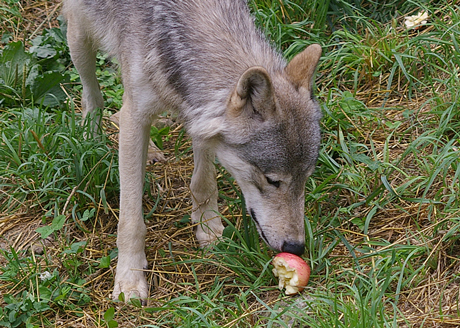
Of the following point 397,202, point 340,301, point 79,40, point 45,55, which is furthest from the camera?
point 45,55

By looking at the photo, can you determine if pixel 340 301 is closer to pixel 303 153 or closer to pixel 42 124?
pixel 303 153

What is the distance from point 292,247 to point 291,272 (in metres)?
0.15

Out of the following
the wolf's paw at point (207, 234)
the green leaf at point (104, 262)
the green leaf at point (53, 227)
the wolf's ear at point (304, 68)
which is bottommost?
the wolf's paw at point (207, 234)

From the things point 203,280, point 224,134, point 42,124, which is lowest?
point 203,280

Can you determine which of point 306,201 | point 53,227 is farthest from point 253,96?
point 53,227

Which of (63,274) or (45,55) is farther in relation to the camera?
(45,55)

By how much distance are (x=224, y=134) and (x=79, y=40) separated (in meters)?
2.22

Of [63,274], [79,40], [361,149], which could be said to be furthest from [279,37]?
[63,274]

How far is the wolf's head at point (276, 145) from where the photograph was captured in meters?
3.62

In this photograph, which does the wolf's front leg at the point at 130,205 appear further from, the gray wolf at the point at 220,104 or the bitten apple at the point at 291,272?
the bitten apple at the point at 291,272

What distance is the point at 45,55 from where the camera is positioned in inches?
244

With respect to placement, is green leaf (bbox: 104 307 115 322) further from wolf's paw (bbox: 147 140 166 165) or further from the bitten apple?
wolf's paw (bbox: 147 140 166 165)

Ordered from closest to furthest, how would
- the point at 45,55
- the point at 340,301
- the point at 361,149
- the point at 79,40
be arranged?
the point at 340,301
the point at 361,149
the point at 79,40
the point at 45,55

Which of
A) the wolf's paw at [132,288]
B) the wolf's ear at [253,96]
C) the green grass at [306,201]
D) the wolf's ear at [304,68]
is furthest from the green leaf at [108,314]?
the wolf's ear at [304,68]
